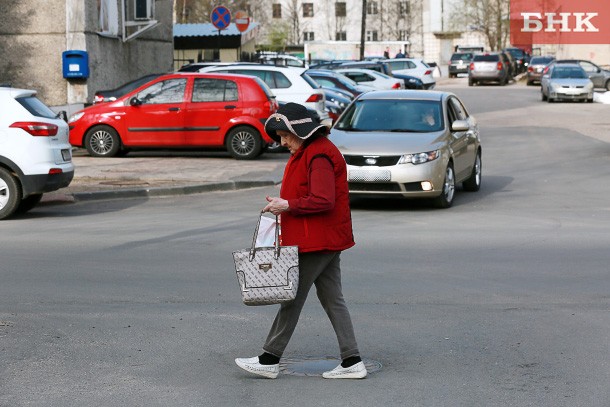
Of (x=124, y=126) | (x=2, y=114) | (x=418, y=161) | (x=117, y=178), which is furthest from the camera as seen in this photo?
(x=124, y=126)

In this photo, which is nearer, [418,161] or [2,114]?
[2,114]

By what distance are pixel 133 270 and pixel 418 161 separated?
5.77 meters

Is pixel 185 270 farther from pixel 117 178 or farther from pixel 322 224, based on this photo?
pixel 117 178

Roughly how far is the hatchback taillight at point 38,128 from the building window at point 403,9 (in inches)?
4265

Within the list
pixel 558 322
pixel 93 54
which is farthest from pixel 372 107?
pixel 93 54

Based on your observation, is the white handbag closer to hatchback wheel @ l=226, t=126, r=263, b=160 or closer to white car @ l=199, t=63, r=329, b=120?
hatchback wheel @ l=226, t=126, r=263, b=160

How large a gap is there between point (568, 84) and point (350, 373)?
3915 cm

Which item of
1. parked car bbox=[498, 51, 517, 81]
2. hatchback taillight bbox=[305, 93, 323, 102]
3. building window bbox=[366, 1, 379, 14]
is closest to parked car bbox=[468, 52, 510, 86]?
parked car bbox=[498, 51, 517, 81]

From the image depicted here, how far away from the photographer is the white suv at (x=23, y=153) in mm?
14203

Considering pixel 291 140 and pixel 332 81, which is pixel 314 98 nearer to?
pixel 332 81

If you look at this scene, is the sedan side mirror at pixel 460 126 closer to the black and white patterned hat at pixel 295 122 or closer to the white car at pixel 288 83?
the black and white patterned hat at pixel 295 122

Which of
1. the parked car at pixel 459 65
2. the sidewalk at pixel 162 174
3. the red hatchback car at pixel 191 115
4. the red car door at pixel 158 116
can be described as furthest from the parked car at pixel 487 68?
the red car door at pixel 158 116

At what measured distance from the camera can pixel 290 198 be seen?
6406mm

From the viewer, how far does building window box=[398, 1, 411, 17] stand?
120825 mm
